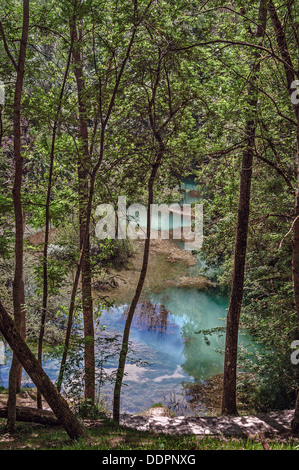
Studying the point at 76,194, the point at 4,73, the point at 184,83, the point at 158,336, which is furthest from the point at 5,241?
the point at 158,336

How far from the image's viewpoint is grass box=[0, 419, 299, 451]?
3.93 meters

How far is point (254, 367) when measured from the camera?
395 inches

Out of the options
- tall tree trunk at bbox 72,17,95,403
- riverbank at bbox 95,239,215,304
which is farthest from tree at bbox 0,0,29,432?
riverbank at bbox 95,239,215,304

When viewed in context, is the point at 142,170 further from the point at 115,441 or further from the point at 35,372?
the point at 115,441

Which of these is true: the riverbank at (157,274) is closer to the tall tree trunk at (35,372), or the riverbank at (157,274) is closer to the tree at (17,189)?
the tree at (17,189)

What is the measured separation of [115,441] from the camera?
476 centimetres

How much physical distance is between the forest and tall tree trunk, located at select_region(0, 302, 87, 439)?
2 centimetres

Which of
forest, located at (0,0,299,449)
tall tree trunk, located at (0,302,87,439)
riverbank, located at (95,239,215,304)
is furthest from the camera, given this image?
riverbank, located at (95,239,215,304)

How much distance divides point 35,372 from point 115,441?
55.3 inches

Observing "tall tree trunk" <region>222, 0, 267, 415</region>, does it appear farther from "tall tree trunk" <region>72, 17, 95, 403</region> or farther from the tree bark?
the tree bark

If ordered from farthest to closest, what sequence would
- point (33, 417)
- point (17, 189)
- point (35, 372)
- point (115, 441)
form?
point (33, 417)
point (17, 189)
point (115, 441)
point (35, 372)

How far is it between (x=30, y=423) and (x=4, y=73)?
5.94 m

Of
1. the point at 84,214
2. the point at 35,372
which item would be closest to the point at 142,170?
the point at 84,214
